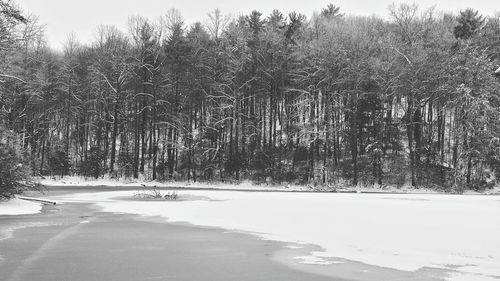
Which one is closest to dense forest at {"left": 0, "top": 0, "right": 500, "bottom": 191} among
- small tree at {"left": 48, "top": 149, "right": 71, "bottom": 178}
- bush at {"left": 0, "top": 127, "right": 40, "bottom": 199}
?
small tree at {"left": 48, "top": 149, "right": 71, "bottom": 178}

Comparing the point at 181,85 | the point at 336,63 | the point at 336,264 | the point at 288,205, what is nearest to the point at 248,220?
the point at 288,205

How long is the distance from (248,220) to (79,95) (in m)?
46.5

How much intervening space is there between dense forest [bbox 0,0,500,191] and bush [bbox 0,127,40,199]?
2240 cm

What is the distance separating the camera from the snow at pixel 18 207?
20475 millimetres

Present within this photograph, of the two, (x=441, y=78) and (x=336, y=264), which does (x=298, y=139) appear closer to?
(x=441, y=78)

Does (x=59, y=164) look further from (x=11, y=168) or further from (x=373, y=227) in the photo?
(x=373, y=227)

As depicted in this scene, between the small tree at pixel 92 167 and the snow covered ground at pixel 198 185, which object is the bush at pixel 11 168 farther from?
the small tree at pixel 92 167

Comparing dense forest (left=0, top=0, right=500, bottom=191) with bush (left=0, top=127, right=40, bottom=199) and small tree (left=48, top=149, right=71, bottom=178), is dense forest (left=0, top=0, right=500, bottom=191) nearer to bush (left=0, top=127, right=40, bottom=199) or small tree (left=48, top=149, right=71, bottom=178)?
small tree (left=48, top=149, right=71, bottom=178)

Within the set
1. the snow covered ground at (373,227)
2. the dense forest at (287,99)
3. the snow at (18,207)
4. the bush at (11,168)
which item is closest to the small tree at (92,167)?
the dense forest at (287,99)

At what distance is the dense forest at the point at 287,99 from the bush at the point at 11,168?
22401 mm

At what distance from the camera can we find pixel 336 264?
10.9 metres

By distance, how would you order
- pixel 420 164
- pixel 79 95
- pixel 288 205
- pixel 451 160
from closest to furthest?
pixel 288 205 → pixel 420 164 → pixel 451 160 → pixel 79 95

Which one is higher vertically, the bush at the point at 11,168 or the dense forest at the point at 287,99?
the dense forest at the point at 287,99

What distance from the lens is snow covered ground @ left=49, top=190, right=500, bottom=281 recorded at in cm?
1135
